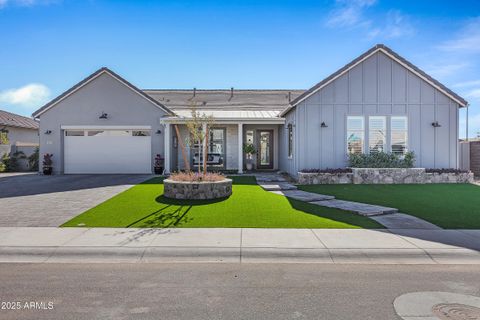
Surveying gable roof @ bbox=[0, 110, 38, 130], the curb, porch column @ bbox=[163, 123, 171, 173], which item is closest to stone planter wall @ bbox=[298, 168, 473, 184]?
porch column @ bbox=[163, 123, 171, 173]

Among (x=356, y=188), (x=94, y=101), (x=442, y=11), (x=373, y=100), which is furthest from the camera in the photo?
(x=94, y=101)

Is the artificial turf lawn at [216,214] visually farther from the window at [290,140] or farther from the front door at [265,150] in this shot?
the front door at [265,150]

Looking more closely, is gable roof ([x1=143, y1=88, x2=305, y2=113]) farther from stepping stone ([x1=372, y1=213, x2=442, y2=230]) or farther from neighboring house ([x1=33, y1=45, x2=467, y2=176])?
stepping stone ([x1=372, y1=213, x2=442, y2=230])

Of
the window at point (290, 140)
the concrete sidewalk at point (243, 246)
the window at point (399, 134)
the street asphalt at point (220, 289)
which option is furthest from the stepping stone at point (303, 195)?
the window at point (399, 134)

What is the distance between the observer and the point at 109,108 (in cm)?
1703

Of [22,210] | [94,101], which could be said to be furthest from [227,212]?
[94,101]

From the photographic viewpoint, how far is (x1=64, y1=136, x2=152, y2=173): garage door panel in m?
17.3

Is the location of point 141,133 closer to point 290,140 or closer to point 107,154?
point 107,154

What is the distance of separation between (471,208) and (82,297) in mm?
9196

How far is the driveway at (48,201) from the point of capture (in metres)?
7.06

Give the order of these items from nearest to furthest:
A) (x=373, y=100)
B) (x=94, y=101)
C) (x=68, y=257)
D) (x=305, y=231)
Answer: (x=68, y=257) → (x=305, y=231) → (x=373, y=100) → (x=94, y=101)

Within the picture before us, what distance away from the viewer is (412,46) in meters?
12.5

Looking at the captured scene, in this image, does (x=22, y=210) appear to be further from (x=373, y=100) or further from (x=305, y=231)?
(x=373, y=100)

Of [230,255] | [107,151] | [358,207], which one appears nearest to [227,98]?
[107,151]
